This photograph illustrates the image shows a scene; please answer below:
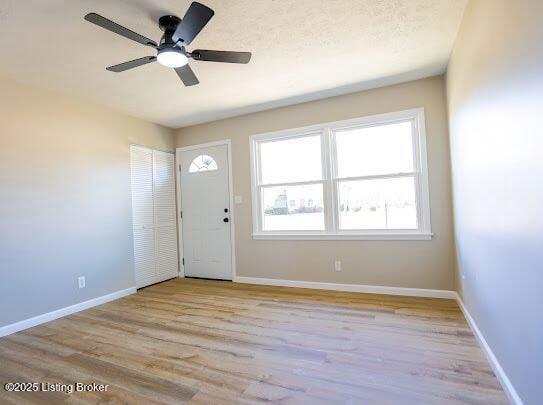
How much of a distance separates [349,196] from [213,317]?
2.18 metres

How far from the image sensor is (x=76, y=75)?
9.31 feet

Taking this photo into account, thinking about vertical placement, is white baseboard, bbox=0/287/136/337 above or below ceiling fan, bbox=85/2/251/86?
below

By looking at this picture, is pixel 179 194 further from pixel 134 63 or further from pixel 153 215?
pixel 134 63

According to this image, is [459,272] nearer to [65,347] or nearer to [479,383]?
[479,383]

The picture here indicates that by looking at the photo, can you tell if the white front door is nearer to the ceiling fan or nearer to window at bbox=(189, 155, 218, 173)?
window at bbox=(189, 155, 218, 173)

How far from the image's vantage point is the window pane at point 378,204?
11.2ft

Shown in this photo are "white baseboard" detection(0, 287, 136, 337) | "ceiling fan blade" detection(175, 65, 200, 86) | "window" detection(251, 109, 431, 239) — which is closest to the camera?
"ceiling fan blade" detection(175, 65, 200, 86)

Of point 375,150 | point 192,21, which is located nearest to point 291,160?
point 375,150

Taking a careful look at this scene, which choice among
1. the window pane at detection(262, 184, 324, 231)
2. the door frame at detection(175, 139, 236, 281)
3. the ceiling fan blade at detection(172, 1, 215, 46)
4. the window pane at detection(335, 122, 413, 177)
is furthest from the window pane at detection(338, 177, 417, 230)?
the ceiling fan blade at detection(172, 1, 215, 46)

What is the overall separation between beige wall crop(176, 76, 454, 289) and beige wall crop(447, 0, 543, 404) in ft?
2.86

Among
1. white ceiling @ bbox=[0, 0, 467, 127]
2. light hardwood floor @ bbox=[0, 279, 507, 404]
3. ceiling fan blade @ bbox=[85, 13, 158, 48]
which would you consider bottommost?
light hardwood floor @ bbox=[0, 279, 507, 404]

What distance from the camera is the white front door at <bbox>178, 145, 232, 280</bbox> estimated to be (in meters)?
4.49

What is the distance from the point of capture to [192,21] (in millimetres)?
1710

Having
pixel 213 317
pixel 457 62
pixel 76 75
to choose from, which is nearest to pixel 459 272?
pixel 457 62
